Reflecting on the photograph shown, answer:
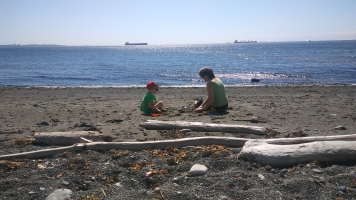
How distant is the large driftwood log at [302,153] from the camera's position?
469 cm

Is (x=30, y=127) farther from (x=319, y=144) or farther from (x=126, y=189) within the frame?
(x=319, y=144)

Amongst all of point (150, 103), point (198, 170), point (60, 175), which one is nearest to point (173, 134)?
point (198, 170)

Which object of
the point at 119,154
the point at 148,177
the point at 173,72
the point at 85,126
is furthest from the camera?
the point at 173,72

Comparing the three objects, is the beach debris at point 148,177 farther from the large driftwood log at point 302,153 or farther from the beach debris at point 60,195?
the large driftwood log at point 302,153

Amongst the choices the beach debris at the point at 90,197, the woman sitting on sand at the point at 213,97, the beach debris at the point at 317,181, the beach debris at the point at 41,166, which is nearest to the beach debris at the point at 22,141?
the beach debris at the point at 41,166

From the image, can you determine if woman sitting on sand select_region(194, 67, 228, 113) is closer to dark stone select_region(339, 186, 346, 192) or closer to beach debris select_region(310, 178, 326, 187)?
beach debris select_region(310, 178, 326, 187)

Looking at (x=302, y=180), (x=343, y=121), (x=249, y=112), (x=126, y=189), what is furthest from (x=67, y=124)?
(x=343, y=121)

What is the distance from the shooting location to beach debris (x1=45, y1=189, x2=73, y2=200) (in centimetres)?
393

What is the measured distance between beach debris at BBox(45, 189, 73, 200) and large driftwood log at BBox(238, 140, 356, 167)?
251 cm

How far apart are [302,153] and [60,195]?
3.40m

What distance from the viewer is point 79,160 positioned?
16.2ft

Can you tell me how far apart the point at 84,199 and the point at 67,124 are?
4311 mm

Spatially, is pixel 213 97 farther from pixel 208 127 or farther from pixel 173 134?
pixel 173 134

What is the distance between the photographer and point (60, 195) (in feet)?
13.1
